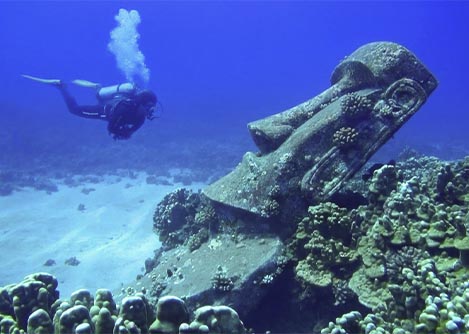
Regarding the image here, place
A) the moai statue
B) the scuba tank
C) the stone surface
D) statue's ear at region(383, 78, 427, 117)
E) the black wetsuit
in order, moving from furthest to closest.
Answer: the scuba tank, the black wetsuit, statue's ear at region(383, 78, 427, 117), the moai statue, the stone surface

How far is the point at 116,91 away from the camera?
15.0 m

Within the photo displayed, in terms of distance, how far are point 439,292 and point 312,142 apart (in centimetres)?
380

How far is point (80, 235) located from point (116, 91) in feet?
19.0

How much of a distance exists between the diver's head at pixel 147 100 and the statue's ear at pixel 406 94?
24.5 feet

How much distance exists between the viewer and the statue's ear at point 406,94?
8.20m

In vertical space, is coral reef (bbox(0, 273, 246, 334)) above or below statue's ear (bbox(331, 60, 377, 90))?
below

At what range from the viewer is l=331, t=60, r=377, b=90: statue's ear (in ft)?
28.9

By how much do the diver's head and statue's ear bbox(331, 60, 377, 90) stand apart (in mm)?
6098

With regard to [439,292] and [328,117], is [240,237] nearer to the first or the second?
[328,117]

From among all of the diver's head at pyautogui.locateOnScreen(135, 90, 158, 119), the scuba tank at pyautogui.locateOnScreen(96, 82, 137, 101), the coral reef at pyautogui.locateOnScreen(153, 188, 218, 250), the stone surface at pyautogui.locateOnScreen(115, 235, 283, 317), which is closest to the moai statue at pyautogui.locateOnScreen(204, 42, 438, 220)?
the stone surface at pyautogui.locateOnScreen(115, 235, 283, 317)

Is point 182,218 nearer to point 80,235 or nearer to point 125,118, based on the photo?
point 125,118

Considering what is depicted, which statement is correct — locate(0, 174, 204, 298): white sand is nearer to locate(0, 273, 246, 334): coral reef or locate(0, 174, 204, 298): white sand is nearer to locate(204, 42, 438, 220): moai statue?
locate(204, 42, 438, 220): moai statue

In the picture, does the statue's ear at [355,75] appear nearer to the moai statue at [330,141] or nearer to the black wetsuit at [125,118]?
the moai statue at [330,141]

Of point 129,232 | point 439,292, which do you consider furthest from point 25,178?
point 439,292
